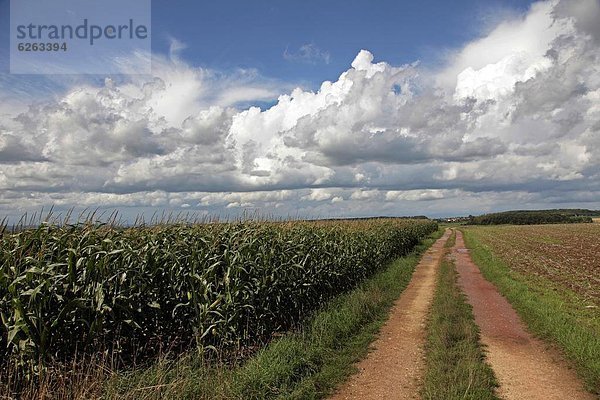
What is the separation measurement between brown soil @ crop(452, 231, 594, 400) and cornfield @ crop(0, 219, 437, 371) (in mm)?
5019

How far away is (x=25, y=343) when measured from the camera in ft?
18.9

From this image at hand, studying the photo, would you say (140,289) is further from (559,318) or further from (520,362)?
(559,318)

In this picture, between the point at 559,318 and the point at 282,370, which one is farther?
the point at 559,318

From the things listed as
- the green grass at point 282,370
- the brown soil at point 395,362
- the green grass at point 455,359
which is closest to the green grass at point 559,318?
the green grass at point 455,359

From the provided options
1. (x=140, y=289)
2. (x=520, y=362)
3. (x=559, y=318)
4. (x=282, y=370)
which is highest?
(x=140, y=289)

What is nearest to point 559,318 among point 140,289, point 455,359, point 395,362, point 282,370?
point 455,359

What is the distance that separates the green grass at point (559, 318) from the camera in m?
8.85

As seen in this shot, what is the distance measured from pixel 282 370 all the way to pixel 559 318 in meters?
9.33

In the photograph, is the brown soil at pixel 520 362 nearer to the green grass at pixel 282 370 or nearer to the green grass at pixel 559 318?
the green grass at pixel 559 318

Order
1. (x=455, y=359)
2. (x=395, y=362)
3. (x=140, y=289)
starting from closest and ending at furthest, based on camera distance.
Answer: (x=140, y=289) < (x=455, y=359) < (x=395, y=362)

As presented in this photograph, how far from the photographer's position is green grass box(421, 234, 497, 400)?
7250mm

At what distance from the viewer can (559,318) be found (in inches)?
481

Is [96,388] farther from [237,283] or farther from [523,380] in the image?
[523,380]

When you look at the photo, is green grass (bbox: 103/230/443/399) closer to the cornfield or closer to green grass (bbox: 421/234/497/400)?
the cornfield
